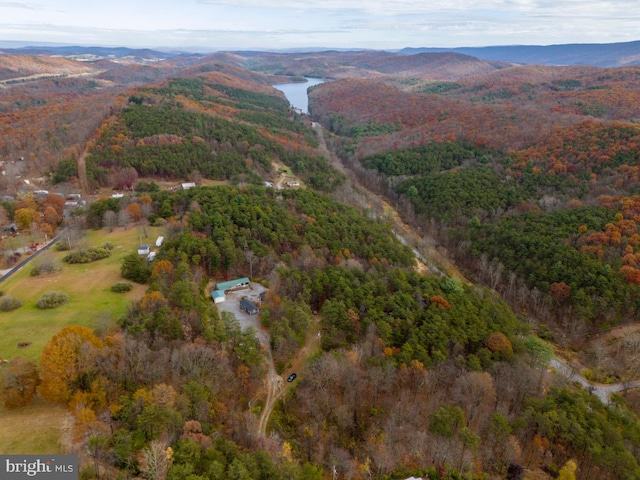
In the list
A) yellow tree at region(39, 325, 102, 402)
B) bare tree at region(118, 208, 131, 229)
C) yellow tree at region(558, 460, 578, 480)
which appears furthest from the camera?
bare tree at region(118, 208, 131, 229)

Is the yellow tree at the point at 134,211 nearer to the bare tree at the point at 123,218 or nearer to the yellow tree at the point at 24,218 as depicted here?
the bare tree at the point at 123,218

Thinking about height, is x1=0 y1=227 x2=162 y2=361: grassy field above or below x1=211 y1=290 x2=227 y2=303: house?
above

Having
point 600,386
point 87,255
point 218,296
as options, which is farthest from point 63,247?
point 600,386

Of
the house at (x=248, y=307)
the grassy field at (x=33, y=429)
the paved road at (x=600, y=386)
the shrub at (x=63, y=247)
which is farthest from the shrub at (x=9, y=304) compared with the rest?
the paved road at (x=600, y=386)

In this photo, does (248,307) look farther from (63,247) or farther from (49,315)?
(63,247)

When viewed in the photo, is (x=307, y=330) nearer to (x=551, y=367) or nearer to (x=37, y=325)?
→ (x=37, y=325)

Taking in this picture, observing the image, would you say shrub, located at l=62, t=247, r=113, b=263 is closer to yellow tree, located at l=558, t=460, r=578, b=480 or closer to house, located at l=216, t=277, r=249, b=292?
house, located at l=216, t=277, r=249, b=292

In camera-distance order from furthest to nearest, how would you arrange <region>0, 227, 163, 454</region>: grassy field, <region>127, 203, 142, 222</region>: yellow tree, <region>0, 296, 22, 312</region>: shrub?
<region>127, 203, 142, 222</region>: yellow tree, <region>0, 296, 22, 312</region>: shrub, <region>0, 227, 163, 454</region>: grassy field

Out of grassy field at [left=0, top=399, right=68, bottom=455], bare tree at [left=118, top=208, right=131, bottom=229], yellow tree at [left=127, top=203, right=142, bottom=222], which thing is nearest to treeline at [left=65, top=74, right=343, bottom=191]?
yellow tree at [left=127, top=203, right=142, bottom=222]
